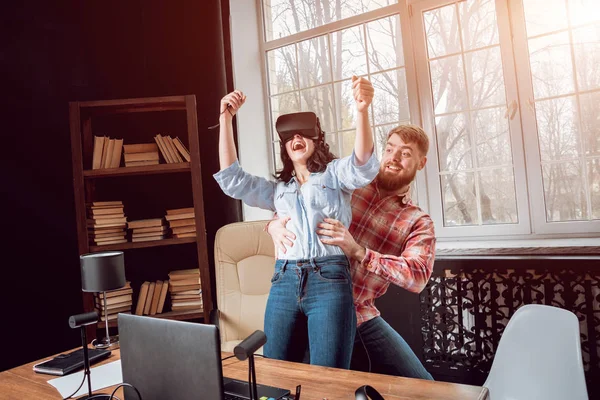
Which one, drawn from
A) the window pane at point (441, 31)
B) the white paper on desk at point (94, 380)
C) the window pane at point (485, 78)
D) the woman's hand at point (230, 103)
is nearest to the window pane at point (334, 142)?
the window pane at point (441, 31)

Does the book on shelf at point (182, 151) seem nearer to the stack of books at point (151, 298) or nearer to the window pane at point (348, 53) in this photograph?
the stack of books at point (151, 298)

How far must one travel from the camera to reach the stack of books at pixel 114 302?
2.65 m

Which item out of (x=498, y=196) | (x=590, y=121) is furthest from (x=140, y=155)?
(x=590, y=121)

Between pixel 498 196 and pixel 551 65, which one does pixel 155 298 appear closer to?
pixel 498 196

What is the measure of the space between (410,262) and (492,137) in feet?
4.10

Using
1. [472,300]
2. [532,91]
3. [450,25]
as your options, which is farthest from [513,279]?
[450,25]

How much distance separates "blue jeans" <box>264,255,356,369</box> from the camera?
1.63 m

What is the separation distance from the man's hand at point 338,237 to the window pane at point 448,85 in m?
1.41

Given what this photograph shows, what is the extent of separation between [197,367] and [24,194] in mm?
2348

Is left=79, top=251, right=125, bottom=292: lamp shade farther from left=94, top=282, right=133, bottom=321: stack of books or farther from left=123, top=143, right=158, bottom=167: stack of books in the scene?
left=123, top=143, right=158, bottom=167: stack of books

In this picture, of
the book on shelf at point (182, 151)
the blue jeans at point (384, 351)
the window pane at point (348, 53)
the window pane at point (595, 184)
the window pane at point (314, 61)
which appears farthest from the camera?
the window pane at point (314, 61)

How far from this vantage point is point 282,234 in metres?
1.82

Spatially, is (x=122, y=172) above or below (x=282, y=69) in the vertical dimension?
below

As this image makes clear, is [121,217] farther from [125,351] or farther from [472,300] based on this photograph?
[472,300]
